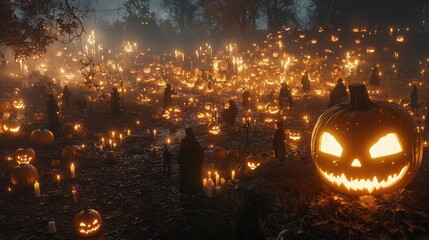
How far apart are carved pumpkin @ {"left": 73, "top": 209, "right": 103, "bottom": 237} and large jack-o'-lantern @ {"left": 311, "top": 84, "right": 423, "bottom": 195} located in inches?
234

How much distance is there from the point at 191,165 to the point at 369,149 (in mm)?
5909

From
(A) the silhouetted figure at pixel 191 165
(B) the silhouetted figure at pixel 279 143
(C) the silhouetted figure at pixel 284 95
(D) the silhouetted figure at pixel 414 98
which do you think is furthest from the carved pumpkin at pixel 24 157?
(D) the silhouetted figure at pixel 414 98

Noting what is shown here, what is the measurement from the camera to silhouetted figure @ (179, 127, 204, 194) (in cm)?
1033

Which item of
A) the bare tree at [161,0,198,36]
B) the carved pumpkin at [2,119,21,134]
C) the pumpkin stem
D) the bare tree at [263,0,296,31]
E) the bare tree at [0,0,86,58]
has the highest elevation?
the bare tree at [161,0,198,36]

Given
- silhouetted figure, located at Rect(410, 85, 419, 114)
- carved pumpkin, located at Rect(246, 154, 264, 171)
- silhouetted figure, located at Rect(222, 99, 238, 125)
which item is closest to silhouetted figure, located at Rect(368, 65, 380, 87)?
silhouetted figure, located at Rect(410, 85, 419, 114)

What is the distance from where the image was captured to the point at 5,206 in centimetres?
1046

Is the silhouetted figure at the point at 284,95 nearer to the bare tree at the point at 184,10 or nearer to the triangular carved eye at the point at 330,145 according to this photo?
the triangular carved eye at the point at 330,145

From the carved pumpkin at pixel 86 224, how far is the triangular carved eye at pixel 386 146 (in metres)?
6.77

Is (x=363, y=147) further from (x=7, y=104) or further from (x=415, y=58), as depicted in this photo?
(x=415, y=58)

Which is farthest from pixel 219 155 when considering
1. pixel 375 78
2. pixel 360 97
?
pixel 375 78

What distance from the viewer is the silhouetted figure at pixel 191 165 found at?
10.3 meters

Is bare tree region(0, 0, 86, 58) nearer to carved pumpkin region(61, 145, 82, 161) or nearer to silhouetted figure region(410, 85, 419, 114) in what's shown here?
carved pumpkin region(61, 145, 82, 161)

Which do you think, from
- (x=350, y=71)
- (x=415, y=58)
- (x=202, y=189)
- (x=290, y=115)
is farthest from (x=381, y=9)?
(x=202, y=189)

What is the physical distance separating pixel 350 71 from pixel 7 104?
28.2m
